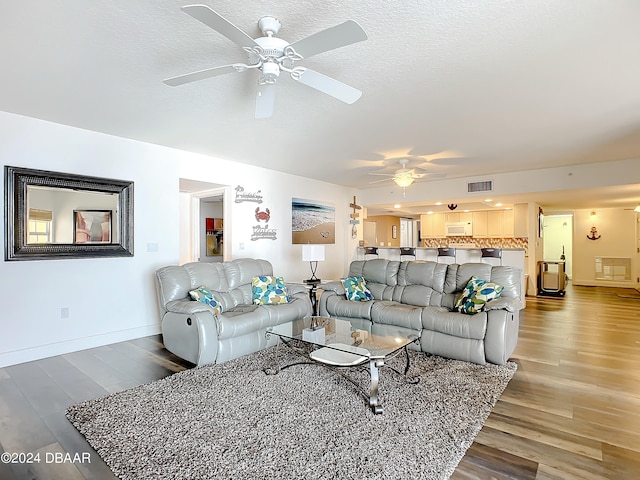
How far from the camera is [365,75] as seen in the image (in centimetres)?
269

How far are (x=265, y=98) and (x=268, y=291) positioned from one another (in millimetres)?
2371

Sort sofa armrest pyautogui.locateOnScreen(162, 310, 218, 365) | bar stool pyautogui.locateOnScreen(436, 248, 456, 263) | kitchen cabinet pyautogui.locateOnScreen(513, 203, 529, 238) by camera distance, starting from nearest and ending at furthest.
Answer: sofa armrest pyautogui.locateOnScreen(162, 310, 218, 365), bar stool pyautogui.locateOnScreen(436, 248, 456, 263), kitchen cabinet pyautogui.locateOnScreen(513, 203, 529, 238)

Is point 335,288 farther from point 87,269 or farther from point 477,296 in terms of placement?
point 87,269

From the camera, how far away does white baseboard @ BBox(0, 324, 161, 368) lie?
138 inches

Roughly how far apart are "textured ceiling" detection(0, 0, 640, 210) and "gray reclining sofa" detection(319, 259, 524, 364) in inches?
66.3

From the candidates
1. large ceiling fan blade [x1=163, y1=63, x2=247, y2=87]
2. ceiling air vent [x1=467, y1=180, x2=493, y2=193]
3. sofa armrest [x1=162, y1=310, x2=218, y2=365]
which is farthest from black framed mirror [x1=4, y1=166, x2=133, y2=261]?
ceiling air vent [x1=467, y1=180, x2=493, y2=193]

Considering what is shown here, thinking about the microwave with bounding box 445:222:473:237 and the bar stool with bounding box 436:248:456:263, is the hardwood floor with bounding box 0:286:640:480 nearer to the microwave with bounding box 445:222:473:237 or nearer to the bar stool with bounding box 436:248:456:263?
the bar stool with bounding box 436:248:456:263

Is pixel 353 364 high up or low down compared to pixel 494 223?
down

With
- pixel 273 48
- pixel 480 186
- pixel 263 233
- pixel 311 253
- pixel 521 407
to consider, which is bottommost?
pixel 521 407

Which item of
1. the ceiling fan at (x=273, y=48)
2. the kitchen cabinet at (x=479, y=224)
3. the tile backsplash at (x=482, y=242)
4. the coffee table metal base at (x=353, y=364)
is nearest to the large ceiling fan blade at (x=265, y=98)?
the ceiling fan at (x=273, y=48)

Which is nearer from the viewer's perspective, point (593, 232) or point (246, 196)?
point (246, 196)

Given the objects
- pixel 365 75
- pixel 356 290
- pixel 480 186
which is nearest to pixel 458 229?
pixel 480 186

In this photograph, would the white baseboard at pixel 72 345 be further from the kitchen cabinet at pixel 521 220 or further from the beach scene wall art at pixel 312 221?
the kitchen cabinet at pixel 521 220

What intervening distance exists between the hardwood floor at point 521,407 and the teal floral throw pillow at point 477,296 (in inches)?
26.6
